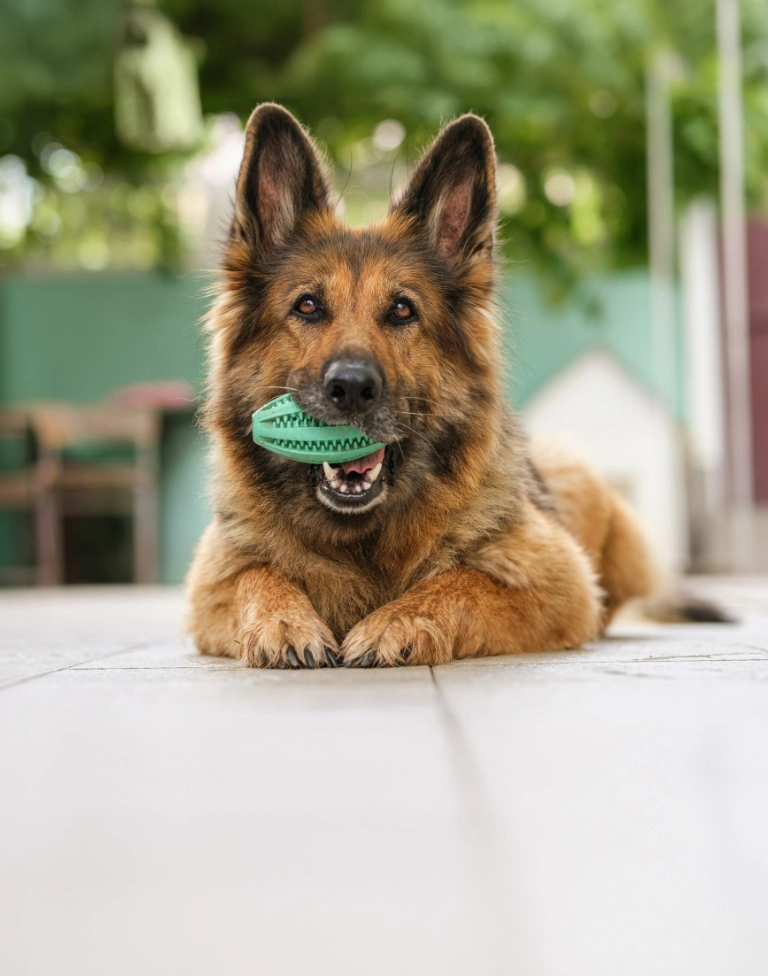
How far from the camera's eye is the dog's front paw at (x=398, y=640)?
2.67 meters

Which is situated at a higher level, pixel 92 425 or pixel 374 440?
pixel 92 425

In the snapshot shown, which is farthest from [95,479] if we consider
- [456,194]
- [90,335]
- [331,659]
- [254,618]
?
[331,659]

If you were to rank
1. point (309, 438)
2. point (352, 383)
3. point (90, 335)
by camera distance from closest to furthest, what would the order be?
point (352, 383) → point (309, 438) → point (90, 335)

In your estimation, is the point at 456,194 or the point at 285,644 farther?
the point at 456,194

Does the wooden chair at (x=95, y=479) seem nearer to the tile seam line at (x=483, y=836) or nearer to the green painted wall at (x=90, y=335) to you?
the green painted wall at (x=90, y=335)

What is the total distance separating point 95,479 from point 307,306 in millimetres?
8044

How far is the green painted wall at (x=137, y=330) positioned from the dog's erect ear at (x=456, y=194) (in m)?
Answer: 8.58

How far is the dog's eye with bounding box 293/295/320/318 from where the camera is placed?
3.01m

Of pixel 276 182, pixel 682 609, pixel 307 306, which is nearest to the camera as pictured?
pixel 307 306

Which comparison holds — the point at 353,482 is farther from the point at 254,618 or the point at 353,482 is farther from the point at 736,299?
the point at 736,299

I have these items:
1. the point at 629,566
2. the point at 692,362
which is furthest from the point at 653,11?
the point at 629,566

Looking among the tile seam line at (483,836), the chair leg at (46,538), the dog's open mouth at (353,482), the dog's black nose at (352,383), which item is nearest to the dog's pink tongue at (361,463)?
the dog's open mouth at (353,482)

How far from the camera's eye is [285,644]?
2693 millimetres

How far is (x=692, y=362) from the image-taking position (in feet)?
37.4
